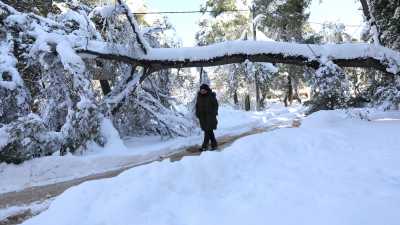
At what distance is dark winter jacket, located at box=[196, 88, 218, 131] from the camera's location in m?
11.6

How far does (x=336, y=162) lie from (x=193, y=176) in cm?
237

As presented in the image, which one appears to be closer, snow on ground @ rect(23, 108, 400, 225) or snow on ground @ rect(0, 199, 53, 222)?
snow on ground @ rect(23, 108, 400, 225)

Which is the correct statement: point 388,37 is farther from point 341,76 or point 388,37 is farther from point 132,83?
point 132,83

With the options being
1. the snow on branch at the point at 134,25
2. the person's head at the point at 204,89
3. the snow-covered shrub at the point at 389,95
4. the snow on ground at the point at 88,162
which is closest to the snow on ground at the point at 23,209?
the snow on ground at the point at 88,162

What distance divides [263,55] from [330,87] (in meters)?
2.15

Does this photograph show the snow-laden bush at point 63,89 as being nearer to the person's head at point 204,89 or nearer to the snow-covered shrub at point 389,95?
the person's head at point 204,89

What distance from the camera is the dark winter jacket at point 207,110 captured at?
11570 mm

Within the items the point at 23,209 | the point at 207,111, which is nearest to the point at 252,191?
the point at 23,209

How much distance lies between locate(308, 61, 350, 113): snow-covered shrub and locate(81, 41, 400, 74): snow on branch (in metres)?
0.42

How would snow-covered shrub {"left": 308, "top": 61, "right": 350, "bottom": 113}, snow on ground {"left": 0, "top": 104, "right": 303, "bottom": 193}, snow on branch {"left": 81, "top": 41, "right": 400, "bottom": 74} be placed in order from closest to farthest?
snow on ground {"left": 0, "top": 104, "right": 303, "bottom": 193}
snow-covered shrub {"left": 308, "top": 61, "right": 350, "bottom": 113}
snow on branch {"left": 81, "top": 41, "right": 400, "bottom": 74}

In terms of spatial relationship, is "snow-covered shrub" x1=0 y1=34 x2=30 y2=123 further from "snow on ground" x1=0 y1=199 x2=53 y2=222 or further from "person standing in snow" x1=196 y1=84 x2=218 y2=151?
"snow on ground" x1=0 y1=199 x2=53 y2=222

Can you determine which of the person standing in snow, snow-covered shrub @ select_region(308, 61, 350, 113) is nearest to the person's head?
the person standing in snow

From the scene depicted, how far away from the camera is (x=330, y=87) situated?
13734 mm

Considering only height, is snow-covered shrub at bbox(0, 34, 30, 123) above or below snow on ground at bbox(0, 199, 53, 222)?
above
